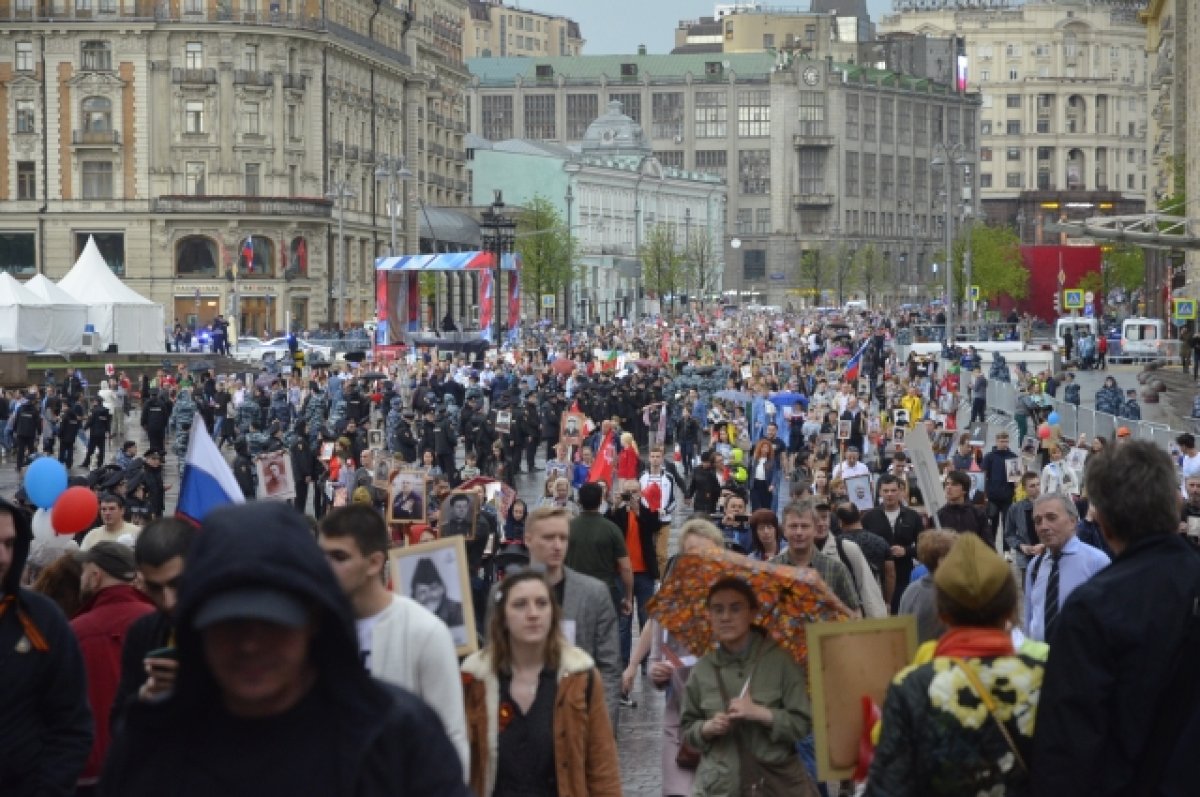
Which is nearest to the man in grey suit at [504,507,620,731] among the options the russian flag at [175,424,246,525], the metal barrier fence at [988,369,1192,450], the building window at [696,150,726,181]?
the russian flag at [175,424,246,525]

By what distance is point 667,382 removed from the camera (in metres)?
46.3

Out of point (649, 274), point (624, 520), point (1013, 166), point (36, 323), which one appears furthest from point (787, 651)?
point (1013, 166)

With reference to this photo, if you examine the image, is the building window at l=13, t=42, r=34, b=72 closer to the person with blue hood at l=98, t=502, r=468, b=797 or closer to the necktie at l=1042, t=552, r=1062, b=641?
the necktie at l=1042, t=552, r=1062, b=641

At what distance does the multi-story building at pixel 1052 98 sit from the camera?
187375mm

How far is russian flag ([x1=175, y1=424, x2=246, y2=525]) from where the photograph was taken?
9.34 metres

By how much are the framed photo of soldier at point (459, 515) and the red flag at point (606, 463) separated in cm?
761

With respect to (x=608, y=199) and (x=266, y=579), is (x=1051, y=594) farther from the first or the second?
(x=608, y=199)

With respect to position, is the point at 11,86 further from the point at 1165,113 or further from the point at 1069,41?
the point at 1069,41

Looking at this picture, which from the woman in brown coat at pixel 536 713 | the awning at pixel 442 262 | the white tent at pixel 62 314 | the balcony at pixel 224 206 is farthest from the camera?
the balcony at pixel 224 206

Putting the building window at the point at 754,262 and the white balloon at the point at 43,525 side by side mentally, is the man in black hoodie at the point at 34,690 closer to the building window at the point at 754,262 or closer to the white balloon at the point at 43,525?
the white balloon at the point at 43,525

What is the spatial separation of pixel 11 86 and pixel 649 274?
4633 centimetres

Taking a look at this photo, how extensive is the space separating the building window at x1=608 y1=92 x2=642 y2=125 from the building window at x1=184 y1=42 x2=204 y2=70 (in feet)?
259

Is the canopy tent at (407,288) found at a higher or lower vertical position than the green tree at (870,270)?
lower

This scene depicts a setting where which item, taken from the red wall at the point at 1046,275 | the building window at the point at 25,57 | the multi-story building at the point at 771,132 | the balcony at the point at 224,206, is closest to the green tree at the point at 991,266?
the red wall at the point at 1046,275
